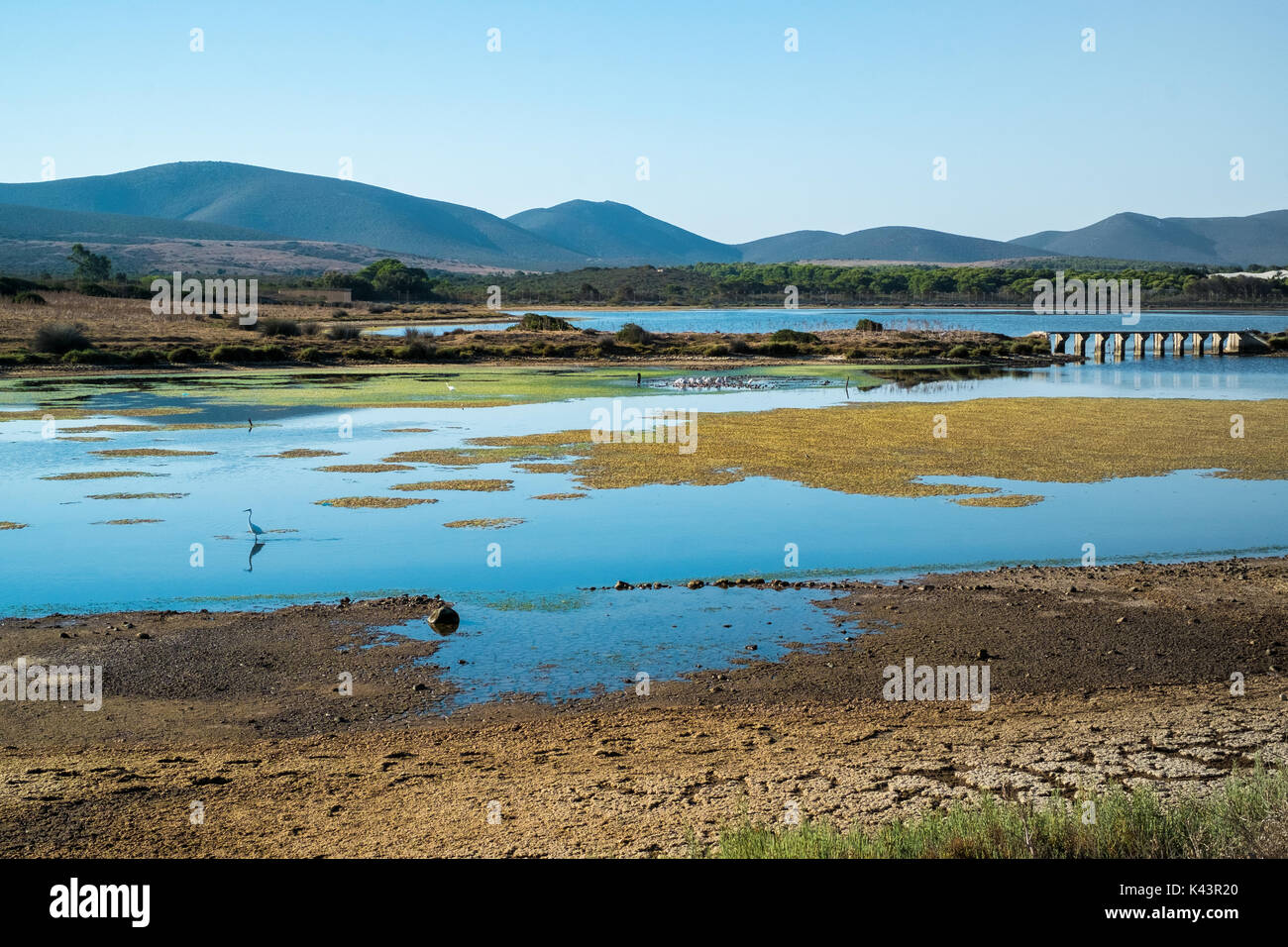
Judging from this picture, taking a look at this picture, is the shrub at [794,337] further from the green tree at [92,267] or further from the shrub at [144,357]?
the green tree at [92,267]

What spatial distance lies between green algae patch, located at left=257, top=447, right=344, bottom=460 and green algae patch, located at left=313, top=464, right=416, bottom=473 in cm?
144

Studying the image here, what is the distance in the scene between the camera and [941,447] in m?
23.9

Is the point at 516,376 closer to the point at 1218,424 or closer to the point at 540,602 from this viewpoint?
the point at 1218,424

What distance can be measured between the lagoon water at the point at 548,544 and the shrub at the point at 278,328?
3823cm

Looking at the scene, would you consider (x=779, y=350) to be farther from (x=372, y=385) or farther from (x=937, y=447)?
(x=937, y=447)

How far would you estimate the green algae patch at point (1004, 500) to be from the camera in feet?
56.9

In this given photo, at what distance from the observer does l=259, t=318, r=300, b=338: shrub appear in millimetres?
60719

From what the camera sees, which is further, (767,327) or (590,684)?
(767,327)

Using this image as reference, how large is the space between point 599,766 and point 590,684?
1955mm

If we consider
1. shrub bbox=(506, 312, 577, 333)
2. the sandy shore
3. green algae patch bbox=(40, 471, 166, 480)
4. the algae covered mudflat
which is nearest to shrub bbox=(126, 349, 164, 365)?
shrub bbox=(506, 312, 577, 333)

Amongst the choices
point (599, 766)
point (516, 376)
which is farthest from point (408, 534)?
point (516, 376)

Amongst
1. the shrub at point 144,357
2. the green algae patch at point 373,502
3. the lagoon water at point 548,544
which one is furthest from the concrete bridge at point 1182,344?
the green algae patch at point 373,502
